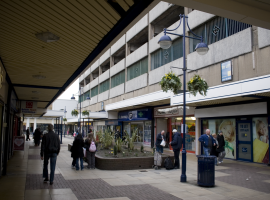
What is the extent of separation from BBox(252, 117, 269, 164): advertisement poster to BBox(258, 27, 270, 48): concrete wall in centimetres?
388

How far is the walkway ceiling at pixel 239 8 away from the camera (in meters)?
4.54

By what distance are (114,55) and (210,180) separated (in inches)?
1186

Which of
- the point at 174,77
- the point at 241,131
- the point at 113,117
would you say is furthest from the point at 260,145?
the point at 113,117

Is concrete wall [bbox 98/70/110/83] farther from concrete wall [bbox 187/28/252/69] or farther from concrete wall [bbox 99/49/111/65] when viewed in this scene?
concrete wall [bbox 187/28/252/69]

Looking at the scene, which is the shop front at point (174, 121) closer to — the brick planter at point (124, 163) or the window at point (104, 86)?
the brick planter at point (124, 163)

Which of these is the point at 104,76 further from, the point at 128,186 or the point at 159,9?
the point at 128,186

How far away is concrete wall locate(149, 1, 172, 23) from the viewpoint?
21.4m

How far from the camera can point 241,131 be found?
15.0 meters

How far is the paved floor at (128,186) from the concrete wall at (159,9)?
48.4 feet

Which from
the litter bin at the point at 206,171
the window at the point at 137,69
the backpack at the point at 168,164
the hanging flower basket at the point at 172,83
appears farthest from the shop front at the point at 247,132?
the window at the point at 137,69

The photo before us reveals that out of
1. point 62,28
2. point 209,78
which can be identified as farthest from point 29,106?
point 62,28

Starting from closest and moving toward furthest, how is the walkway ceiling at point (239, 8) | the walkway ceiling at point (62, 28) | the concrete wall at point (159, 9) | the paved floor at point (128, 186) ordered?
the walkway ceiling at point (62, 28)
the walkway ceiling at point (239, 8)
the paved floor at point (128, 186)
the concrete wall at point (159, 9)

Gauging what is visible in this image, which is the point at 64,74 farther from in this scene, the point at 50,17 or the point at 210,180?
the point at 210,180

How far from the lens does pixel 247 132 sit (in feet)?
47.9
